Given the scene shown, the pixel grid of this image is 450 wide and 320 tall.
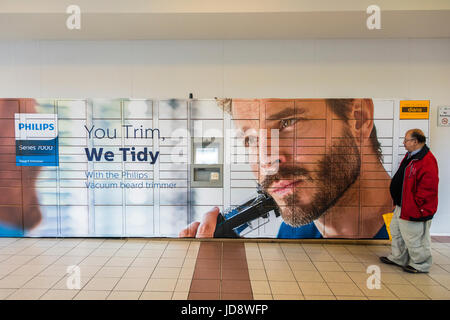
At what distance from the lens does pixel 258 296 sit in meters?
2.62

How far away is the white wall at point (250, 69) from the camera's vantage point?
166 inches

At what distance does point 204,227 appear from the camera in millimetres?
3957

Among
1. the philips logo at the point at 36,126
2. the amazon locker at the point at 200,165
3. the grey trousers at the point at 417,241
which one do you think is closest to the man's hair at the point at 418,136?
the amazon locker at the point at 200,165

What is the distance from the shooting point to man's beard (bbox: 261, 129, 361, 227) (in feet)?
12.7

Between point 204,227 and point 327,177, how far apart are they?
5.78 feet

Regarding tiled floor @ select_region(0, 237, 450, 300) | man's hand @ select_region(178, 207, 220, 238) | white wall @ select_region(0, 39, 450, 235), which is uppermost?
white wall @ select_region(0, 39, 450, 235)

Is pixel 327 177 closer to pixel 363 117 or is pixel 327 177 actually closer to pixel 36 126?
pixel 363 117

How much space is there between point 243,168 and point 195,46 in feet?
6.22

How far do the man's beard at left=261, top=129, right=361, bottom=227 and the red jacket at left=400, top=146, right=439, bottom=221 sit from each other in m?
0.80

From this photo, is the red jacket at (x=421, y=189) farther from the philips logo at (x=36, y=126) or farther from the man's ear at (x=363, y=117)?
the philips logo at (x=36, y=126)

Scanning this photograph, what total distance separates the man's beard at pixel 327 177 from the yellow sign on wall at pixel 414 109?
2.41 feet

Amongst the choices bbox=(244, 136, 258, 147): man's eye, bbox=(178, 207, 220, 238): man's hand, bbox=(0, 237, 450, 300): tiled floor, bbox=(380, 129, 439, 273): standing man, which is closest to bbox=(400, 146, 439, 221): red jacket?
bbox=(380, 129, 439, 273): standing man

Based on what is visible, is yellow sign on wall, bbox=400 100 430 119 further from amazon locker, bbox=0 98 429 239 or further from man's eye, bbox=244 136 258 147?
man's eye, bbox=244 136 258 147
